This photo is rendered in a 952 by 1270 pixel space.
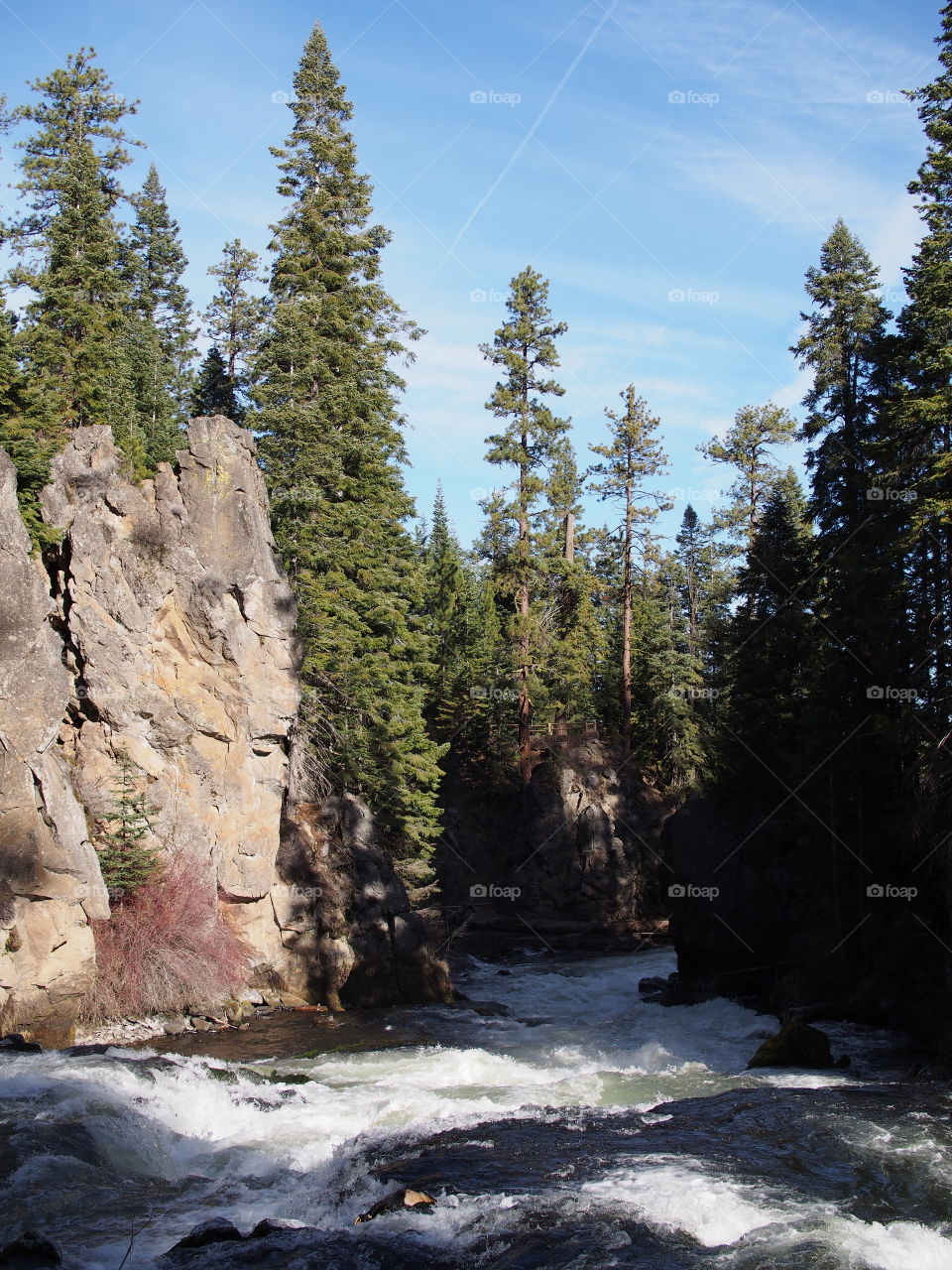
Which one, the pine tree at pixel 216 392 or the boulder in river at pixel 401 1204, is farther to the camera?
the pine tree at pixel 216 392

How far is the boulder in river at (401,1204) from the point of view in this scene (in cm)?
877

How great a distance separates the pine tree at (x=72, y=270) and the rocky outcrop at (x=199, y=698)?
261 centimetres

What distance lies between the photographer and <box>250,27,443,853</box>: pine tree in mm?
26281

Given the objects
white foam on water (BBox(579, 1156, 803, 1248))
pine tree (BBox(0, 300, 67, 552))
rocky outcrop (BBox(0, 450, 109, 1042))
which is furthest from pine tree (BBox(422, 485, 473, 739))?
white foam on water (BBox(579, 1156, 803, 1248))

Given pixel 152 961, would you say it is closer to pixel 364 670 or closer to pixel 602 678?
pixel 364 670

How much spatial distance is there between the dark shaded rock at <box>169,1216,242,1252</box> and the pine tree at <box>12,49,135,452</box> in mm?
18403

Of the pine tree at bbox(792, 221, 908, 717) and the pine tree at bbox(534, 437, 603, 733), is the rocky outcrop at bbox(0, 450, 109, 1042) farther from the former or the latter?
the pine tree at bbox(534, 437, 603, 733)

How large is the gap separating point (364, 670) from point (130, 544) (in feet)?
26.2

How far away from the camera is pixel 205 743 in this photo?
21.6m

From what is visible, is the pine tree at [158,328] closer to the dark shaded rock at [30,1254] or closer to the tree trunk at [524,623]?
the tree trunk at [524,623]

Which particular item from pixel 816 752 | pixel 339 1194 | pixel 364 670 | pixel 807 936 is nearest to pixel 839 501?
pixel 816 752

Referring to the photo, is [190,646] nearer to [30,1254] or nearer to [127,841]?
[127,841]

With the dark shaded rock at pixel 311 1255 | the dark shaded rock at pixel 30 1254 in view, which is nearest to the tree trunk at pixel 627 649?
the dark shaded rock at pixel 311 1255

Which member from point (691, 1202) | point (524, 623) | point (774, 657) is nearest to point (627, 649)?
point (524, 623)
